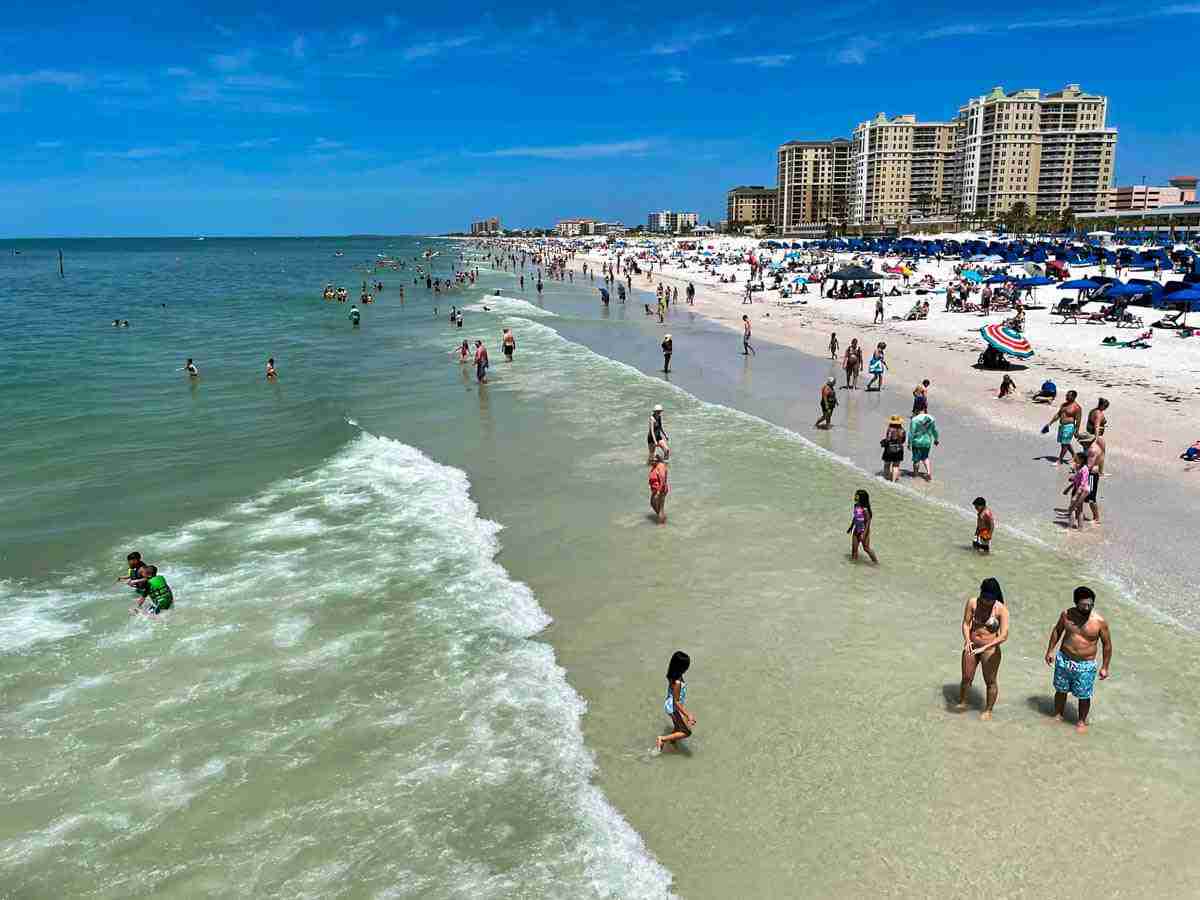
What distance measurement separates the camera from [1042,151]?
5807 inches

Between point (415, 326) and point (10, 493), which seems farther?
point (415, 326)

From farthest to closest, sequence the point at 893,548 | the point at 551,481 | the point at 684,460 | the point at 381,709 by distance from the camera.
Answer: the point at 684,460, the point at 551,481, the point at 893,548, the point at 381,709

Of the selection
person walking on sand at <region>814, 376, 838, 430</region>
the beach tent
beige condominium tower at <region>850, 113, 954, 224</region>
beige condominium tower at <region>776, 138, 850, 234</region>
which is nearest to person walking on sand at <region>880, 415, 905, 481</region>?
person walking on sand at <region>814, 376, 838, 430</region>

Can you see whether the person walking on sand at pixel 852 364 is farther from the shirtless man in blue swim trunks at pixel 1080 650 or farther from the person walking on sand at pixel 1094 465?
the shirtless man in blue swim trunks at pixel 1080 650

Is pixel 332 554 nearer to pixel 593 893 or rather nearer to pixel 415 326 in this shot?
pixel 593 893

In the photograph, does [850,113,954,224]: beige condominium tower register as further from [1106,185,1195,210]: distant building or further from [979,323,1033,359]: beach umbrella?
[979,323,1033,359]: beach umbrella

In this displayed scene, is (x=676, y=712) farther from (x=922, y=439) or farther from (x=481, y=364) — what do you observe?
(x=481, y=364)

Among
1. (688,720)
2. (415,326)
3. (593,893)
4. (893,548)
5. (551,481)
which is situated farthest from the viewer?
(415,326)

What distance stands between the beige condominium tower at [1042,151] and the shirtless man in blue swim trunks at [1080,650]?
15789cm

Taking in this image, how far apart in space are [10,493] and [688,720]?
15508mm

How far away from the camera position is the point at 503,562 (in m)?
11.9

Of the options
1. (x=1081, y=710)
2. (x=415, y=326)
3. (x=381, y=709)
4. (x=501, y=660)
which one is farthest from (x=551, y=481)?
(x=415, y=326)

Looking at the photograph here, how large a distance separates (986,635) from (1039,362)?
75.5 ft

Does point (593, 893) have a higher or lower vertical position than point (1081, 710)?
lower
